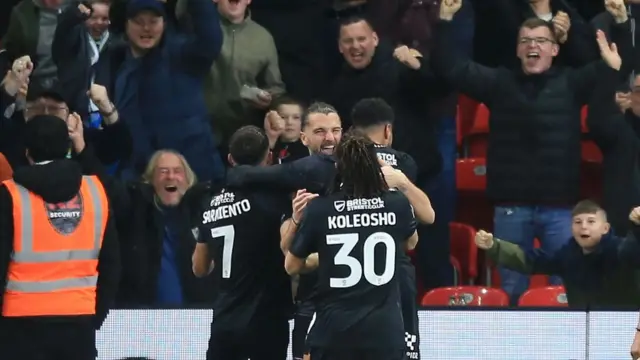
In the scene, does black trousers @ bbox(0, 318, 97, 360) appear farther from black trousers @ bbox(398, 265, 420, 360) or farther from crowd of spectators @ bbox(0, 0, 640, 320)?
crowd of spectators @ bbox(0, 0, 640, 320)

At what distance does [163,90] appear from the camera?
10672 mm

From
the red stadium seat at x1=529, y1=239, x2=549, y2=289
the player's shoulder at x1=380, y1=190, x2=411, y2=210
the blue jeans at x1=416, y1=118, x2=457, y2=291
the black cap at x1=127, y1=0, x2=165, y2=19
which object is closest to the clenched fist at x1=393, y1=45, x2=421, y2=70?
the blue jeans at x1=416, y1=118, x2=457, y2=291

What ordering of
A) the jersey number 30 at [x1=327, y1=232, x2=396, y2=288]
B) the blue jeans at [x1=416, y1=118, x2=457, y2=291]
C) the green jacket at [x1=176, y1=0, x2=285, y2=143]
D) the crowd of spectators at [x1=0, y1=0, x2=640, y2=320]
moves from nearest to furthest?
1. the jersey number 30 at [x1=327, y1=232, x2=396, y2=288]
2. the crowd of spectators at [x1=0, y1=0, x2=640, y2=320]
3. the blue jeans at [x1=416, y1=118, x2=457, y2=291]
4. the green jacket at [x1=176, y1=0, x2=285, y2=143]

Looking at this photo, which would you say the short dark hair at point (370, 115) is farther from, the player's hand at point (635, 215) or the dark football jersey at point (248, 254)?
the player's hand at point (635, 215)

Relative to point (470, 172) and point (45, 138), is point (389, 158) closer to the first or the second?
point (45, 138)

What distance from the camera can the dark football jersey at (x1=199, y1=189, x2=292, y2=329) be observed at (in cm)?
802

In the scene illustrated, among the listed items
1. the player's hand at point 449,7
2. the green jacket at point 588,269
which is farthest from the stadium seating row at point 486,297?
the player's hand at point 449,7

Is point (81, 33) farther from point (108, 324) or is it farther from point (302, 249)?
point (302, 249)

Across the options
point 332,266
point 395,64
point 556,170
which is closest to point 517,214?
point 556,170

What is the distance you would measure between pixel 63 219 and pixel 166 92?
3502mm

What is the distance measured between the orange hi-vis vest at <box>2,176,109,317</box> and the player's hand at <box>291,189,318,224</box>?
970 millimetres

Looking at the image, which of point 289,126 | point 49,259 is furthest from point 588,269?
point 49,259

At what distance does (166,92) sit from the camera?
1066 centimetres

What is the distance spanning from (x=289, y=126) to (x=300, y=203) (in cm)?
323
